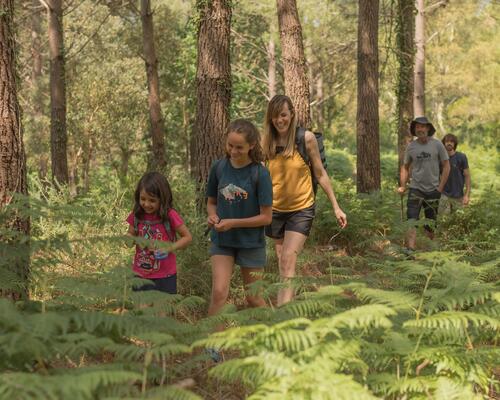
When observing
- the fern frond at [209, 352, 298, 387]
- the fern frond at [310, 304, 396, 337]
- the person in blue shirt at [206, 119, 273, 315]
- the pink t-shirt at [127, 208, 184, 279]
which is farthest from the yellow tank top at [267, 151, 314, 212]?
the fern frond at [209, 352, 298, 387]

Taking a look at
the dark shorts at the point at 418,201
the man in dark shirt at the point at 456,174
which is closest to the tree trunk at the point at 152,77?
the man in dark shirt at the point at 456,174

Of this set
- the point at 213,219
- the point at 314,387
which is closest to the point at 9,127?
the point at 213,219

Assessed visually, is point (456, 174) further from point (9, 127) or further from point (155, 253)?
point (9, 127)

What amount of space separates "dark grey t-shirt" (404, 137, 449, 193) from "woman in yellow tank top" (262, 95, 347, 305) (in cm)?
373

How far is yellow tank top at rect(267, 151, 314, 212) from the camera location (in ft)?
17.4

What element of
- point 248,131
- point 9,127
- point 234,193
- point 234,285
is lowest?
point 234,285

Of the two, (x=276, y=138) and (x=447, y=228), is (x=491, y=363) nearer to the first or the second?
(x=276, y=138)

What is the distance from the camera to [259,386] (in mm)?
2791

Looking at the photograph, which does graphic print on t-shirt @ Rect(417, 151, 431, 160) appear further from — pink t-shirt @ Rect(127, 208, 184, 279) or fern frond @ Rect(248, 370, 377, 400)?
fern frond @ Rect(248, 370, 377, 400)

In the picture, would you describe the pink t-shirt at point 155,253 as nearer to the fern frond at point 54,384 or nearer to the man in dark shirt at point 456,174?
the fern frond at point 54,384

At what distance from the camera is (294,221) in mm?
5355

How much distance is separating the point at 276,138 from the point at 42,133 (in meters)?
23.5

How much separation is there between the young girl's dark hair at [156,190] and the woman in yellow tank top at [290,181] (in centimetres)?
113

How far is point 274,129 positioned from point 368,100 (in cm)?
717
